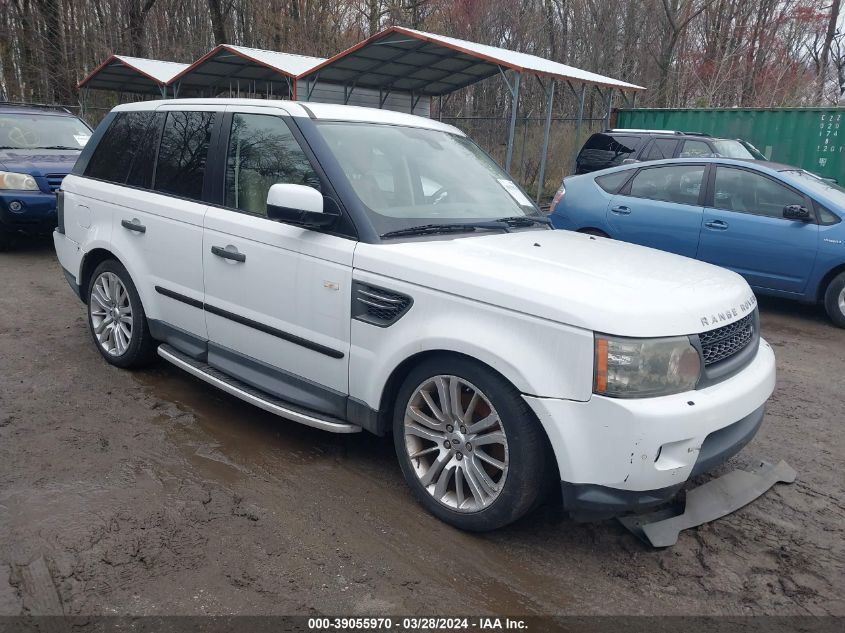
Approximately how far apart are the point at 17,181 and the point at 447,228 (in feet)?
23.2

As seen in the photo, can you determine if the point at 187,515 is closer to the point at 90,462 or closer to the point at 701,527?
the point at 90,462

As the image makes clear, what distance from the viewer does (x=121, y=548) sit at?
114 inches

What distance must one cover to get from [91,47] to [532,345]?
84.5 ft

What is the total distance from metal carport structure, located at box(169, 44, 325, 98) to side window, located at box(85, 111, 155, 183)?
11.3m

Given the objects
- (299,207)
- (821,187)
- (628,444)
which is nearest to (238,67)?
(821,187)

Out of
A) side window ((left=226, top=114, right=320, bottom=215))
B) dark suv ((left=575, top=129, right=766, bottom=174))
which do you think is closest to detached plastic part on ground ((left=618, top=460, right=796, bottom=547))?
side window ((left=226, top=114, right=320, bottom=215))

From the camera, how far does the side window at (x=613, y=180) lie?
8055 millimetres

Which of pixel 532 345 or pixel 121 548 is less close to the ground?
pixel 532 345

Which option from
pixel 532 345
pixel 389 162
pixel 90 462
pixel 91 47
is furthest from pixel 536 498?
pixel 91 47

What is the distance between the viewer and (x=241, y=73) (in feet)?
59.5

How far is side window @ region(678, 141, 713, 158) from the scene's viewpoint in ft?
35.9

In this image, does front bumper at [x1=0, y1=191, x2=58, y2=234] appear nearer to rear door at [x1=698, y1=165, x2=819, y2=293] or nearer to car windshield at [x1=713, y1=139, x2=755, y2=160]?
rear door at [x1=698, y1=165, x2=819, y2=293]

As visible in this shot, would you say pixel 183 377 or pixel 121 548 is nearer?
pixel 121 548

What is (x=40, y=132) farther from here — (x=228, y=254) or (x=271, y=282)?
(x=271, y=282)
